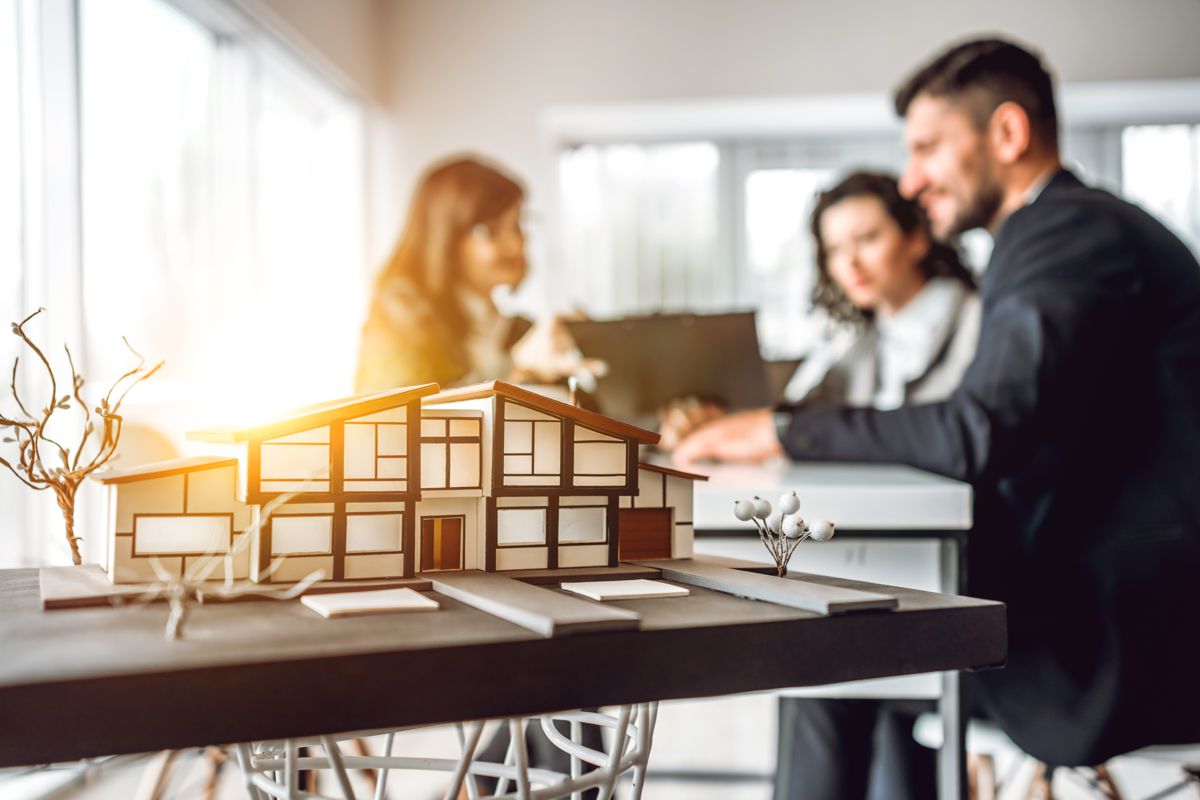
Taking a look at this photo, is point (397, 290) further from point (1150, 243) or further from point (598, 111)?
point (1150, 243)

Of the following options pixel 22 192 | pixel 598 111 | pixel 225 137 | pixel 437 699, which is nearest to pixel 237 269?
pixel 225 137

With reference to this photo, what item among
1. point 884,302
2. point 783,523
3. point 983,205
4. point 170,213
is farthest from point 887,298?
point 783,523

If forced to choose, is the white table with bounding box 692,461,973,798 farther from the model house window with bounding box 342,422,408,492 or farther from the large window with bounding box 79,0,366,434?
the large window with bounding box 79,0,366,434

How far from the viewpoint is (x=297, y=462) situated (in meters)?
0.66

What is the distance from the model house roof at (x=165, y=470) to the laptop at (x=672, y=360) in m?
1.03

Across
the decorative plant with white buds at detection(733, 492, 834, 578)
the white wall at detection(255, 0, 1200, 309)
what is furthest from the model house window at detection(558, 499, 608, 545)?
the white wall at detection(255, 0, 1200, 309)

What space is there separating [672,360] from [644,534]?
0.95m

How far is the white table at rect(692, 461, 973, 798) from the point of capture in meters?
1.21

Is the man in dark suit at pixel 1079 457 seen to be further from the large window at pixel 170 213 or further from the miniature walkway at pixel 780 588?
the large window at pixel 170 213

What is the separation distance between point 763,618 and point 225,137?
228 centimetres

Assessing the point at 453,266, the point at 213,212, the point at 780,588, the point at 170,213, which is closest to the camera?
the point at 780,588

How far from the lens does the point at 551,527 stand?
0.73 metres

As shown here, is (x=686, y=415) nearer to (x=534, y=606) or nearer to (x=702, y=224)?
(x=534, y=606)

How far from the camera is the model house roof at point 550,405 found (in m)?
0.70
